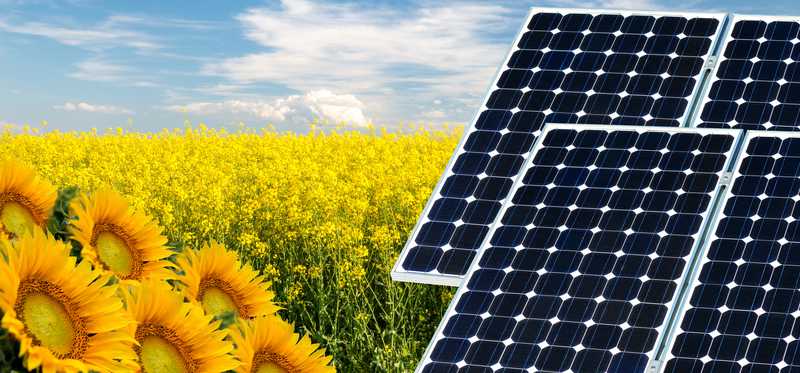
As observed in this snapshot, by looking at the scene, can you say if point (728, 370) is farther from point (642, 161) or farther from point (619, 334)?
point (642, 161)

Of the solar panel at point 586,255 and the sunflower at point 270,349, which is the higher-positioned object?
the sunflower at point 270,349

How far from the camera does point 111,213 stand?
9.21 ft

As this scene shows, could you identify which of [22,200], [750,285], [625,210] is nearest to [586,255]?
[625,210]

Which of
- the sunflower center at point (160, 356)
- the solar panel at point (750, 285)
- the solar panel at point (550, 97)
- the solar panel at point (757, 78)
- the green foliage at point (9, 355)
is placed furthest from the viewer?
the solar panel at point (757, 78)

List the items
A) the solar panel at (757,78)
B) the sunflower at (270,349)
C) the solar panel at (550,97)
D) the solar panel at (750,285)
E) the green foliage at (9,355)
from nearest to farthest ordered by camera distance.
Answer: the green foliage at (9,355), the sunflower at (270,349), the solar panel at (750,285), the solar panel at (550,97), the solar panel at (757,78)

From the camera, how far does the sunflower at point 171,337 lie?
2330 millimetres

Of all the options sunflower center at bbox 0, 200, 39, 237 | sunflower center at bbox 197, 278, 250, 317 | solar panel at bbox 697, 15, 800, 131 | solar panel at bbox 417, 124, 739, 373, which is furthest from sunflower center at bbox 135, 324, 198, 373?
solar panel at bbox 697, 15, 800, 131

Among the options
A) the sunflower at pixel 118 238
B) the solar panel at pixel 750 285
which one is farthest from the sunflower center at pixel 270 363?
the solar panel at pixel 750 285

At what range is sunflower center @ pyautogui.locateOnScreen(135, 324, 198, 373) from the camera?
7.63 feet

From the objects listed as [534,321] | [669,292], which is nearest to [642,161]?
[669,292]

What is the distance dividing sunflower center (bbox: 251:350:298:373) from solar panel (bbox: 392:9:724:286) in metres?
3.71

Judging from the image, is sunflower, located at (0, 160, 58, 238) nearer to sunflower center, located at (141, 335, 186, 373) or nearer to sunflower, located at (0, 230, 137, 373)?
sunflower, located at (0, 230, 137, 373)

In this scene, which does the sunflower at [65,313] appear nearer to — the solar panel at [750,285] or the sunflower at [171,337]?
the sunflower at [171,337]

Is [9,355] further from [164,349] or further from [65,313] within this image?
[164,349]
